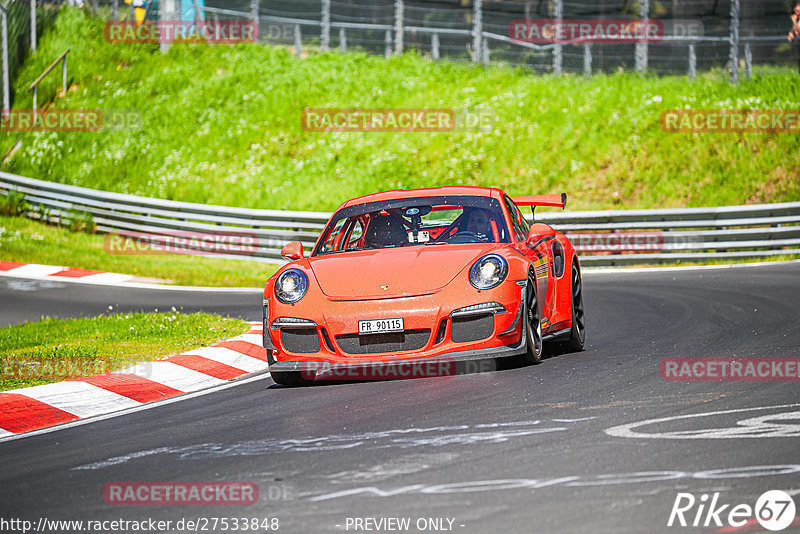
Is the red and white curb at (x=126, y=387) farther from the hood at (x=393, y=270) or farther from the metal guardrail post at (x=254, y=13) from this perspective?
the metal guardrail post at (x=254, y=13)

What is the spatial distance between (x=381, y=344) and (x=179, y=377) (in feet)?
6.74

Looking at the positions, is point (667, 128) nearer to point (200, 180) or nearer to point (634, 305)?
point (200, 180)

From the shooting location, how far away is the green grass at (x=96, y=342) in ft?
28.8

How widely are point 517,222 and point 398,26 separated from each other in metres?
19.0

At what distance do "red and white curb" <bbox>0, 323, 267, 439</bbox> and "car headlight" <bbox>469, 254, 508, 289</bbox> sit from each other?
2.26 metres

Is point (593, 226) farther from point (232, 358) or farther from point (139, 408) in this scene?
point (139, 408)

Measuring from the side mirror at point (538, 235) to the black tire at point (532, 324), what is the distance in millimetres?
311

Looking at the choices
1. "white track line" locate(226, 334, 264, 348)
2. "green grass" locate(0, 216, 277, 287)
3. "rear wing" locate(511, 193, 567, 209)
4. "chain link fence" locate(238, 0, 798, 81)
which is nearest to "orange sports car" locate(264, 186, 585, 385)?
"rear wing" locate(511, 193, 567, 209)

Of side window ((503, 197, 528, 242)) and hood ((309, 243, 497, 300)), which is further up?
side window ((503, 197, 528, 242))

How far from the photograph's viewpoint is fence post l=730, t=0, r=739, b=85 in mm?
22750

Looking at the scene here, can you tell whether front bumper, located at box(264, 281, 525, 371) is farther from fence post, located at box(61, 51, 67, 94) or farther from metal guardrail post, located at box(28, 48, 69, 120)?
fence post, located at box(61, 51, 67, 94)

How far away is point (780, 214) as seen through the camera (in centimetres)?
1778

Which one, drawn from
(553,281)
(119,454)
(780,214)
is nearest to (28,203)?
(780,214)

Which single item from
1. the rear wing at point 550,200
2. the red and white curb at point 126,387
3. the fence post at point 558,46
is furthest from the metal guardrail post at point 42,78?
the rear wing at point 550,200
